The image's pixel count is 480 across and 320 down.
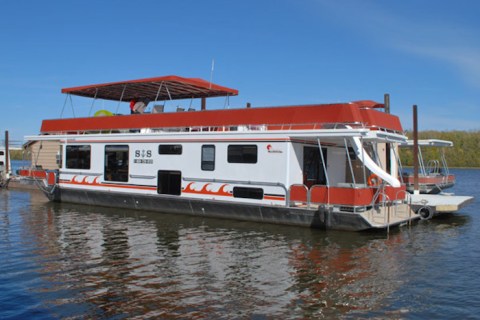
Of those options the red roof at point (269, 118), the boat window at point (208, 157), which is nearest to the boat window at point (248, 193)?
the boat window at point (208, 157)

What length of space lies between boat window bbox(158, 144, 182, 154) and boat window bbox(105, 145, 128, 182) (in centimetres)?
187

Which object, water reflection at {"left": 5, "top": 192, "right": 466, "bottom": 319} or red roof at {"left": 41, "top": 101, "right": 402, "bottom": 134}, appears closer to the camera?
water reflection at {"left": 5, "top": 192, "right": 466, "bottom": 319}

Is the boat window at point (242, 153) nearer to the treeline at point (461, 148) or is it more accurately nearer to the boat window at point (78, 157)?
the boat window at point (78, 157)

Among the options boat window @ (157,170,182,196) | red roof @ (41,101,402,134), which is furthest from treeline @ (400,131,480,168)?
boat window @ (157,170,182,196)

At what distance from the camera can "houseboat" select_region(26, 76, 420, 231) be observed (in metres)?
14.9

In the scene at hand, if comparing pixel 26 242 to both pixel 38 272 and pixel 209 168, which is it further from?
pixel 209 168

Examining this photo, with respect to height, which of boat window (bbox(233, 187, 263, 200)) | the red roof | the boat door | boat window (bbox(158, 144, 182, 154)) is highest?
the red roof

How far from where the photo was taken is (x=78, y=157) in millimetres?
21375

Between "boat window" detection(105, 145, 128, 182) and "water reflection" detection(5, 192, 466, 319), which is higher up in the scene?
"boat window" detection(105, 145, 128, 182)

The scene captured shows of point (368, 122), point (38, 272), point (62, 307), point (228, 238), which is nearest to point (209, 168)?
point (228, 238)

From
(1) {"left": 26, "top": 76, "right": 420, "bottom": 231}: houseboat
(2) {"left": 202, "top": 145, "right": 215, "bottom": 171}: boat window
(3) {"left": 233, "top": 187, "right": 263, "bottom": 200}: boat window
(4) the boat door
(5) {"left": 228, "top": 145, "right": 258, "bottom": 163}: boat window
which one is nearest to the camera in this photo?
(1) {"left": 26, "top": 76, "right": 420, "bottom": 231}: houseboat

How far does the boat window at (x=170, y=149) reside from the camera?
59.8ft

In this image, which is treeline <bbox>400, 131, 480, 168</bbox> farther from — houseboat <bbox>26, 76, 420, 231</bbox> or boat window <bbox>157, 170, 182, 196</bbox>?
boat window <bbox>157, 170, 182, 196</bbox>

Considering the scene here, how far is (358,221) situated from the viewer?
1412 centimetres
